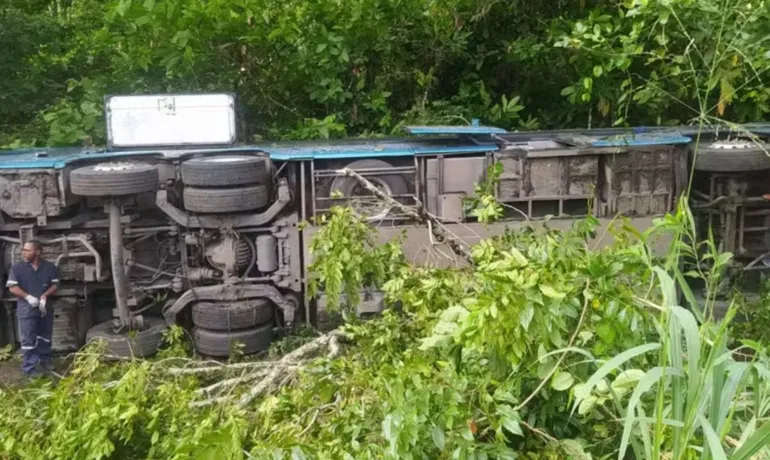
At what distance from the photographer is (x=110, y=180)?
20.1ft

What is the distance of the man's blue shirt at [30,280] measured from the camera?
6.38m

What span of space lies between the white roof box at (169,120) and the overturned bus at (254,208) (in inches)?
5.3

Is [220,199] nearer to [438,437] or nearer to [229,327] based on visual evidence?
[229,327]

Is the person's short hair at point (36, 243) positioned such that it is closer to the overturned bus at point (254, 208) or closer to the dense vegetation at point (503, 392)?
the overturned bus at point (254, 208)

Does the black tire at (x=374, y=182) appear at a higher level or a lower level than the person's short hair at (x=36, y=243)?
higher

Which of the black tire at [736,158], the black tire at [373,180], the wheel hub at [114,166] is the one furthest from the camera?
the black tire at [373,180]

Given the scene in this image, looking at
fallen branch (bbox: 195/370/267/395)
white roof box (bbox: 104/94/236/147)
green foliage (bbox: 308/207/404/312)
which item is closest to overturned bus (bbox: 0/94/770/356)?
white roof box (bbox: 104/94/236/147)

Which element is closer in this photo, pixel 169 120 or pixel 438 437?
pixel 438 437

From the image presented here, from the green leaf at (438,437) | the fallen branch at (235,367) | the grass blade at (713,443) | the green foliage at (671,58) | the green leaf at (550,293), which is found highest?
the green foliage at (671,58)

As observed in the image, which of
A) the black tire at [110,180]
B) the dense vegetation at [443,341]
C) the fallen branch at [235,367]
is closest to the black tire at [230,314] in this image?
the dense vegetation at [443,341]

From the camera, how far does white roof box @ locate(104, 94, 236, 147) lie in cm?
725

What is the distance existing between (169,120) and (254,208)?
1.46 m

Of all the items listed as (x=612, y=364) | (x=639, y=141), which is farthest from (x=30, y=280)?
(x=612, y=364)

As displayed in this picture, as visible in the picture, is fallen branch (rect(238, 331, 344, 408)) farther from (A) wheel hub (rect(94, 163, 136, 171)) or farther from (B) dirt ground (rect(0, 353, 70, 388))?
(B) dirt ground (rect(0, 353, 70, 388))
